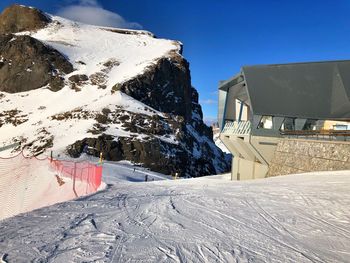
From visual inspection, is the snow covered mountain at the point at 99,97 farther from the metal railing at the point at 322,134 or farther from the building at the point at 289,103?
the metal railing at the point at 322,134

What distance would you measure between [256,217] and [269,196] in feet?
10.5

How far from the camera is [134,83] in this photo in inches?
2707

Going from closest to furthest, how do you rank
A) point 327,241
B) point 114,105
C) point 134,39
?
point 327,241, point 114,105, point 134,39

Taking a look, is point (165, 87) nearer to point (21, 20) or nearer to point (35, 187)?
point (21, 20)

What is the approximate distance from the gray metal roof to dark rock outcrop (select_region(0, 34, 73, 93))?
56.4 meters

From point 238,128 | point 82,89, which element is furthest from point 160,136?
point 238,128

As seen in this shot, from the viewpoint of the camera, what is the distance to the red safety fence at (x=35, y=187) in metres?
15.7

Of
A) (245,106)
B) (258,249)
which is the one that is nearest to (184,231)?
(258,249)

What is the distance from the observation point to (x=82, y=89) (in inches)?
2788

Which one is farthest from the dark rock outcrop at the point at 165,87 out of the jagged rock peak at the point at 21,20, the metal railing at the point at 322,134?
the metal railing at the point at 322,134

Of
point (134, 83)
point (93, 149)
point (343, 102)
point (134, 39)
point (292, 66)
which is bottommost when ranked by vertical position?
point (93, 149)

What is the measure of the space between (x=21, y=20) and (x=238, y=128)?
315 ft

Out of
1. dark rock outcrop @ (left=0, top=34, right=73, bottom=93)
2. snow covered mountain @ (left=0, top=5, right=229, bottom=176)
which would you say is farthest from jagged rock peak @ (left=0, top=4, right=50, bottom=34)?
dark rock outcrop @ (left=0, top=34, right=73, bottom=93)

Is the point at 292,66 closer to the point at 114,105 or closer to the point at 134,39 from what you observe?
the point at 114,105
